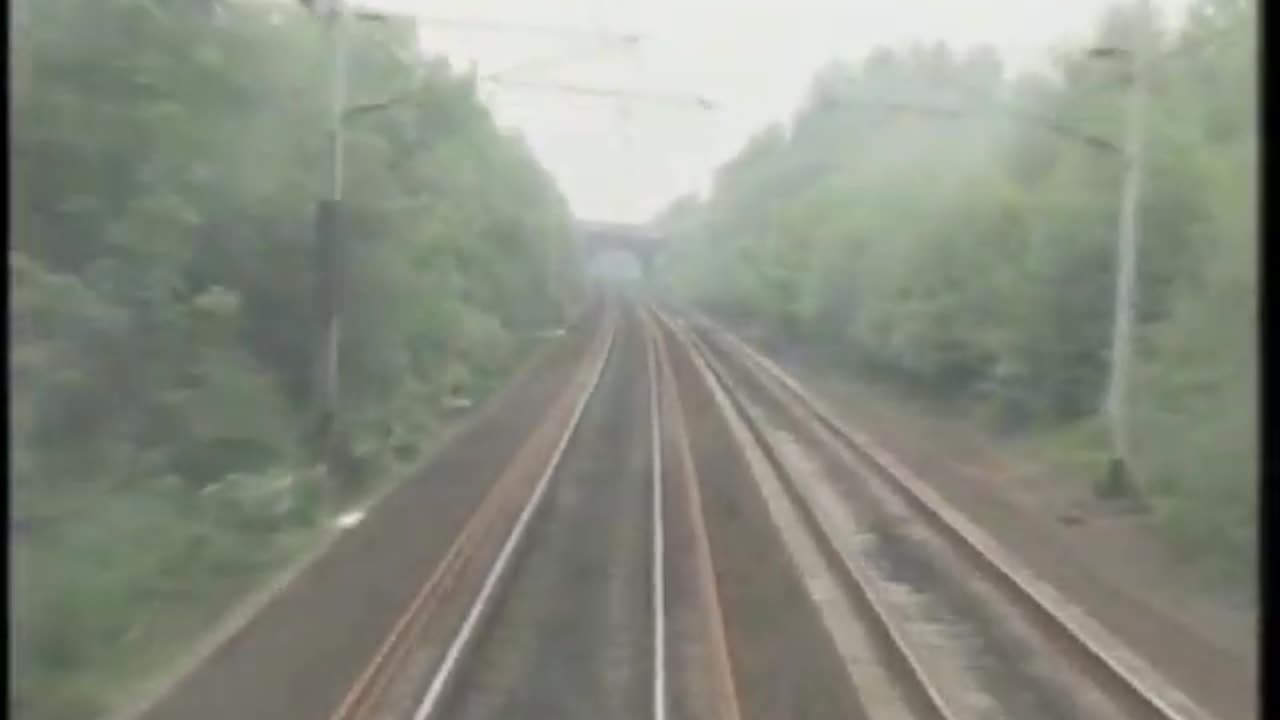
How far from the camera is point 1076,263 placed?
27812 mm

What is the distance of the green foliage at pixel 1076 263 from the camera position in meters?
18.6

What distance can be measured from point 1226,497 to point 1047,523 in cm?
354

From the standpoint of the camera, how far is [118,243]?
1906 centimetres

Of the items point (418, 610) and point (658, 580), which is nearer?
point (418, 610)

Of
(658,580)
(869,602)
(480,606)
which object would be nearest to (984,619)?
(869,602)

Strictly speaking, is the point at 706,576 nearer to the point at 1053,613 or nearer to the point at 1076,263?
the point at 1053,613

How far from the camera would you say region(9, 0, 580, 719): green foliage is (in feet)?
49.4

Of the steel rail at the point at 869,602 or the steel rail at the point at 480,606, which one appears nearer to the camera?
the steel rail at the point at 480,606

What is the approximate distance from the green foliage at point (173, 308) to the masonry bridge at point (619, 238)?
98.6 meters

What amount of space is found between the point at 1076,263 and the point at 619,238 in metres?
116

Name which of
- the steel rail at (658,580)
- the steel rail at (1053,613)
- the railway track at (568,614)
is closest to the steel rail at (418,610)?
the railway track at (568,614)

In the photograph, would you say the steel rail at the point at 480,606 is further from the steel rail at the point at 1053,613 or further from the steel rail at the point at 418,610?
the steel rail at the point at 1053,613

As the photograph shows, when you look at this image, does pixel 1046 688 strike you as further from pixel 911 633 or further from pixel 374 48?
pixel 374 48

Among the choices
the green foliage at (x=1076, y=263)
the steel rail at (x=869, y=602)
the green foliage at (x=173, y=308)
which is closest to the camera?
the steel rail at (x=869, y=602)
